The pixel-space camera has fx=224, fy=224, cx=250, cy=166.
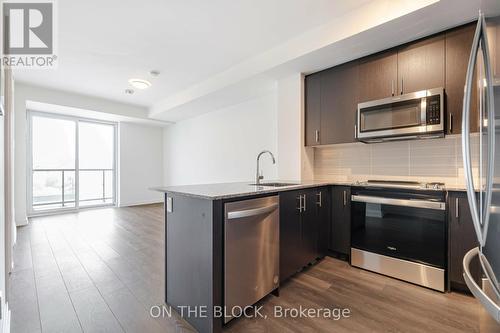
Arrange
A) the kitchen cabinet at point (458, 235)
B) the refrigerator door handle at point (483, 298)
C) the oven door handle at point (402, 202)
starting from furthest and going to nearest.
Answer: the oven door handle at point (402, 202)
the kitchen cabinet at point (458, 235)
the refrigerator door handle at point (483, 298)

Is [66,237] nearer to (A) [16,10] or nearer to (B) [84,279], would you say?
(B) [84,279]

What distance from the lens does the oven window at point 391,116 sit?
2238 mm

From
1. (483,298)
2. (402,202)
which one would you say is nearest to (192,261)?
(483,298)

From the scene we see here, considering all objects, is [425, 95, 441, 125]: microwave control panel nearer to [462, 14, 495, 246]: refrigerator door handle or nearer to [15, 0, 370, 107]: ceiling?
[15, 0, 370, 107]: ceiling

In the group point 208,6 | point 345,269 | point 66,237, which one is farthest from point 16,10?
point 345,269

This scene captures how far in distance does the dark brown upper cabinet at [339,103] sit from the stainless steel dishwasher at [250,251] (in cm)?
147

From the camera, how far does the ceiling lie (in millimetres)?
2212

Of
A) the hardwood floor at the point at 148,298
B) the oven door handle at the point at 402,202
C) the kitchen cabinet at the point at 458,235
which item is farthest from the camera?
the oven door handle at the point at 402,202

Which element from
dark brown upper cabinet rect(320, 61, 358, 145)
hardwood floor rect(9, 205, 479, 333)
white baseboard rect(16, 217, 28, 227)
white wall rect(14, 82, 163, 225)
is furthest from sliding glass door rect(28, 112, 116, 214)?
dark brown upper cabinet rect(320, 61, 358, 145)

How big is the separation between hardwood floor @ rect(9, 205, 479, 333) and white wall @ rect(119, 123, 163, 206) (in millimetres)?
3323

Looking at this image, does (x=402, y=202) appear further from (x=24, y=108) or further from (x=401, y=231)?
(x=24, y=108)

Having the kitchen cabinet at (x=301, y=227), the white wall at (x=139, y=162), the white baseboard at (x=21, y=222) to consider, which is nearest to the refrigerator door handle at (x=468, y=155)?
the kitchen cabinet at (x=301, y=227)

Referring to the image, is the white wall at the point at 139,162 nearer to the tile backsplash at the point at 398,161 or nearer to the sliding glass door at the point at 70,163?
the sliding glass door at the point at 70,163

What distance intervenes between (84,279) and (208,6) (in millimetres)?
2965
